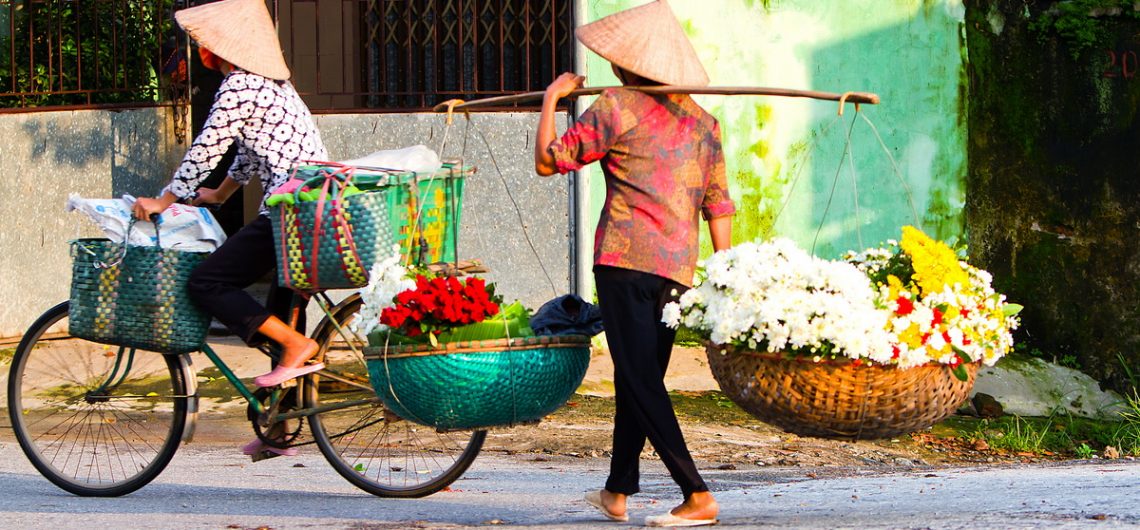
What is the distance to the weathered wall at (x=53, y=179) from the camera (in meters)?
10.3

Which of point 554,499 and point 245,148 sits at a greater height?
point 245,148

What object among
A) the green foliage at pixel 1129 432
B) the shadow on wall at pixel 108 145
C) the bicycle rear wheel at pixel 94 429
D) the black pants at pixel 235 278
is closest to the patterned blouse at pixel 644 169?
the black pants at pixel 235 278

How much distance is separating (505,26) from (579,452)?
3890mm

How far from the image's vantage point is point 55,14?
35.5 feet

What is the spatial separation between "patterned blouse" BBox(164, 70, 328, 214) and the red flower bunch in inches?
36.4

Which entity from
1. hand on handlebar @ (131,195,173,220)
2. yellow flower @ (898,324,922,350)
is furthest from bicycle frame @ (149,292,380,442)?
yellow flower @ (898,324,922,350)

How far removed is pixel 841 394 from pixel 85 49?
317 inches

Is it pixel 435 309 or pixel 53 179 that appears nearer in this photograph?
pixel 435 309

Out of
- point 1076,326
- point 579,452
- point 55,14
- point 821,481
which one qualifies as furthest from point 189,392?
point 1076,326

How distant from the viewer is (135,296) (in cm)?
553

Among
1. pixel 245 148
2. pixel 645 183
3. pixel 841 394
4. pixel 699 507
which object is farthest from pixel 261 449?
pixel 841 394

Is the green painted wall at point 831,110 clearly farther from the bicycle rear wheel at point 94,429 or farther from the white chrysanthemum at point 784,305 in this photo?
the white chrysanthemum at point 784,305

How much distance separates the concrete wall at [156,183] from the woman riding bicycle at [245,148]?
4134 mm

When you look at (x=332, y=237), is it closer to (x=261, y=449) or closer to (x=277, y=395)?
(x=277, y=395)
